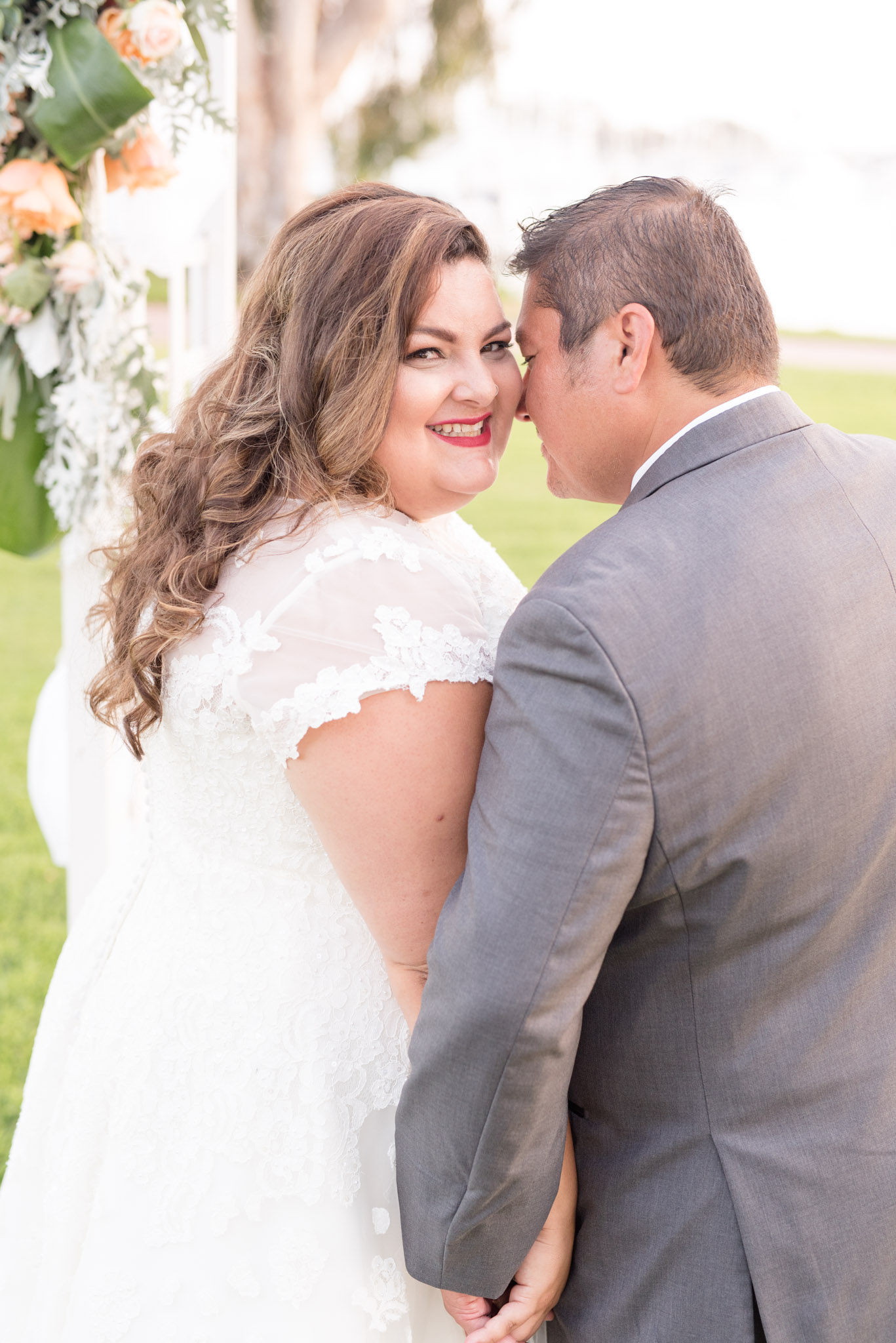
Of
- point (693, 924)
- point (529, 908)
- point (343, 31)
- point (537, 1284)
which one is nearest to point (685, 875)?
point (693, 924)

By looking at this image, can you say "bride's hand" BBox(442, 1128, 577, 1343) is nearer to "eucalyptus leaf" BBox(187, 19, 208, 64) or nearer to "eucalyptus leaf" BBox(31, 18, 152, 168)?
"eucalyptus leaf" BBox(31, 18, 152, 168)

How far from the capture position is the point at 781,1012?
1.40 m

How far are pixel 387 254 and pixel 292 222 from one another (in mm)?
191

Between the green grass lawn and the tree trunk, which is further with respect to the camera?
the tree trunk

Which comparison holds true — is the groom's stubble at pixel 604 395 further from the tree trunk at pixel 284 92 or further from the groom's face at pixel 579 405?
the tree trunk at pixel 284 92

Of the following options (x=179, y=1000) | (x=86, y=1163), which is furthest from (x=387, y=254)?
(x=86, y=1163)

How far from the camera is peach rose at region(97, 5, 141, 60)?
2.20 m

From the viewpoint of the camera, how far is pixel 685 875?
1.30 meters

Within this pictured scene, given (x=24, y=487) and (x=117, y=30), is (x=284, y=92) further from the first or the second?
(x=24, y=487)

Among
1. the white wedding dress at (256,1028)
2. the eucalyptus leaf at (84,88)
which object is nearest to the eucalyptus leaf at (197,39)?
the eucalyptus leaf at (84,88)

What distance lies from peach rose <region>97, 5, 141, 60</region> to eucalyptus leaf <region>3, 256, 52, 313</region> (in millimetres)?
432

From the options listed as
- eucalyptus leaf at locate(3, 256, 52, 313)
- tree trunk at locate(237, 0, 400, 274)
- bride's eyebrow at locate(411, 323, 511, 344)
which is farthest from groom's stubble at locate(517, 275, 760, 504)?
tree trunk at locate(237, 0, 400, 274)

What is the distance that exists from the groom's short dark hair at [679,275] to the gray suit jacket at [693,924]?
0.10 meters

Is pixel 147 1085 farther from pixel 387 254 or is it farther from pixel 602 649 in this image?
pixel 387 254
